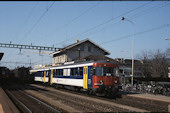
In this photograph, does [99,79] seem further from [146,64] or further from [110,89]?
[146,64]

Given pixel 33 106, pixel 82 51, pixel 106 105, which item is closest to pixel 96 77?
pixel 106 105

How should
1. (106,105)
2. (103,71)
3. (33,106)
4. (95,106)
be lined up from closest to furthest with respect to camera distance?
(95,106), (33,106), (106,105), (103,71)

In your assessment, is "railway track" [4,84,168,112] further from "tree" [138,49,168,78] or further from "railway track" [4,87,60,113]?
"tree" [138,49,168,78]

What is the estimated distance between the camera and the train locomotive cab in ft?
59.3

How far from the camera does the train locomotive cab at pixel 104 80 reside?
18062 mm

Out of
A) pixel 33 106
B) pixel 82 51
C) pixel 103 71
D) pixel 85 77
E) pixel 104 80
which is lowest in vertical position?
pixel 33 106

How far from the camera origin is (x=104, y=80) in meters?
18.3

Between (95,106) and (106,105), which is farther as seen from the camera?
(106,105)

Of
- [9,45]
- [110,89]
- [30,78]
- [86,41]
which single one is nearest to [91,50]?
[86,41]

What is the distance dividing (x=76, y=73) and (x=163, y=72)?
125 feet

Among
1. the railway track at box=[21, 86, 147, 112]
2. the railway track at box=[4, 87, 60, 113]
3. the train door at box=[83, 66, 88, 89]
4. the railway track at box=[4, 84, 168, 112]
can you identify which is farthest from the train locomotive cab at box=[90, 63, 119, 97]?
the railway track at box=[4, 87, 60, 113]

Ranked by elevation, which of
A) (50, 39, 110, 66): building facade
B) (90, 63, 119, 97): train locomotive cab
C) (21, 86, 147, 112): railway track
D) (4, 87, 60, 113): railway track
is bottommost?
(4, 87, 60, 113): railway track

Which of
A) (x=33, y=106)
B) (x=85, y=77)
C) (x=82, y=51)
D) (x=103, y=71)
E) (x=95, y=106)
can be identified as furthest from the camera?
(x=82, y=51)

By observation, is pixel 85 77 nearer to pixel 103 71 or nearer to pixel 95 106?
pixel 103 71
